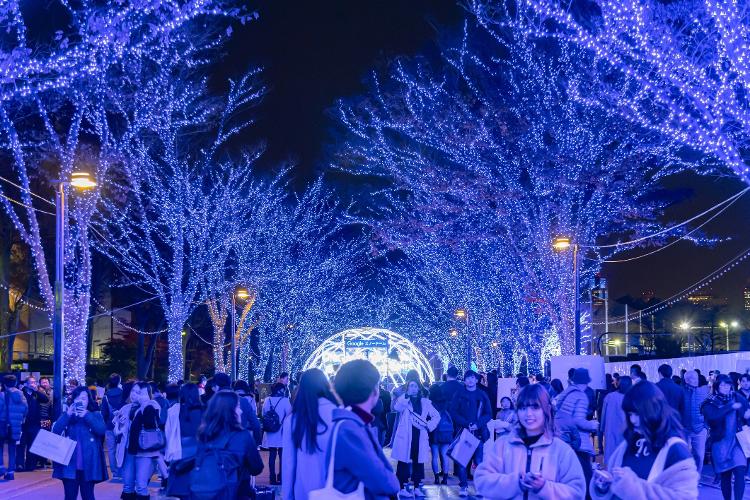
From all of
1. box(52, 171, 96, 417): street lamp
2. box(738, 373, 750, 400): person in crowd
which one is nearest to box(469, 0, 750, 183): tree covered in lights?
box(738, 373, 750, 400): person in crowd

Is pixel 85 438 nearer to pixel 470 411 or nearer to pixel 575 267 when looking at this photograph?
pixel 470 411

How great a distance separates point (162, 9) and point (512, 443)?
1148 centimetres

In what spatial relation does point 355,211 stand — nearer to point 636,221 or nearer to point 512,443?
point 636,221

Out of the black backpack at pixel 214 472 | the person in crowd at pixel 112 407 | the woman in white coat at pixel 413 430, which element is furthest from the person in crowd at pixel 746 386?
the black backpack at pixel 214 472

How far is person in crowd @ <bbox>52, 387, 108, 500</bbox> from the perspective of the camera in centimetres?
1143

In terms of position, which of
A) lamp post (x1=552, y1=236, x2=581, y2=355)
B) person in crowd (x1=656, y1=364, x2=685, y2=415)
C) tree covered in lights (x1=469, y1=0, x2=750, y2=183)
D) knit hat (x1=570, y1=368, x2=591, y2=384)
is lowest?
person in crowd (x1=656, y1=364, x2=685, y2=415)

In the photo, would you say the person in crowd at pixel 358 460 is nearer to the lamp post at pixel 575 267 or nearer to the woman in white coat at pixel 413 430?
the woman in white coat at pixel 413 430

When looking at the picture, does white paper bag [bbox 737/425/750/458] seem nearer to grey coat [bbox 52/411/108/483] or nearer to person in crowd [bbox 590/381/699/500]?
grey coat [bbox 52/411/108/483]

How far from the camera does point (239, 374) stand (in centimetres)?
4459

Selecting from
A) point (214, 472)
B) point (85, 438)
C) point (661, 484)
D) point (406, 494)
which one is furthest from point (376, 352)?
point (661, 484)

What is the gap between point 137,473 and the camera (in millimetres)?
12188

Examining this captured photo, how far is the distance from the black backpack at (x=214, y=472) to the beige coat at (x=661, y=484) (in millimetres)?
2908

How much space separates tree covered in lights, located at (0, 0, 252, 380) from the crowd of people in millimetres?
3263

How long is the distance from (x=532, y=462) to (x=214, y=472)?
106 inches
